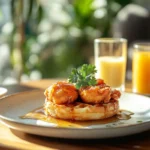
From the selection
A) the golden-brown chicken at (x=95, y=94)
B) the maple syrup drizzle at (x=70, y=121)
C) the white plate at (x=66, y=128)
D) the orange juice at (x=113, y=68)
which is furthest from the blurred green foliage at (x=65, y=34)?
the golden-brown chicken at (x=95, y=94)

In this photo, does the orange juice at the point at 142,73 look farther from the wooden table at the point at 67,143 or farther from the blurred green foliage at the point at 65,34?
the blurred green foliage at the point at 65,34

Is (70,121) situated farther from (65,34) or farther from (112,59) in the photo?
(65,34)

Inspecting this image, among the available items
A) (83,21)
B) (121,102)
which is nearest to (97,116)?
(121,102)

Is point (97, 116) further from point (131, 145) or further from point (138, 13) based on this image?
point (138, 13)

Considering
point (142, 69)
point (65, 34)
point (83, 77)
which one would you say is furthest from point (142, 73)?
point (65, 34)

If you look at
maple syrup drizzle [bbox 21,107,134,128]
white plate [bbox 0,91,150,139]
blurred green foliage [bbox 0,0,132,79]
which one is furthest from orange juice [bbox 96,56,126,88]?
blurred green foliage [bbox 0,0,132,79]
